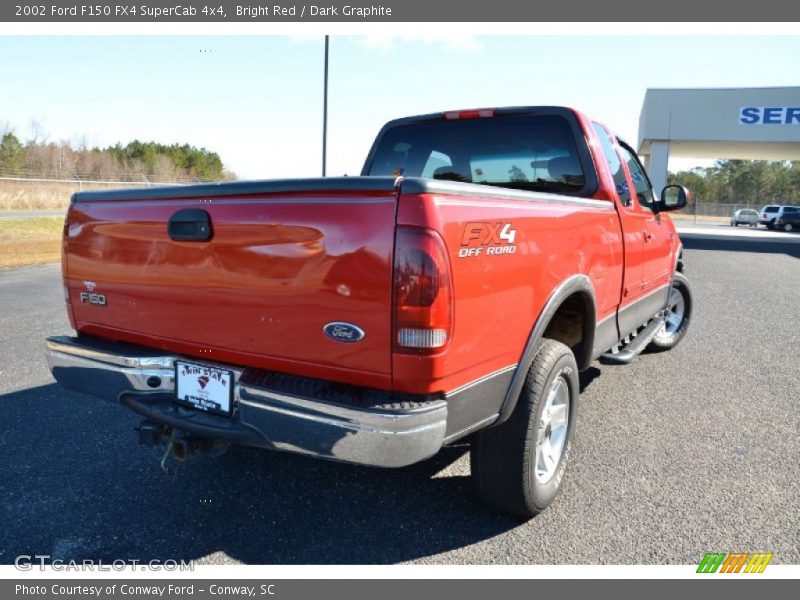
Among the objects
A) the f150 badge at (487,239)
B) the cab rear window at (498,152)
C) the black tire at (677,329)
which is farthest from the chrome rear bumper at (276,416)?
the black tire at (677,329)

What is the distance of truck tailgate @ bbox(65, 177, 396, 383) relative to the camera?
84.4 inches

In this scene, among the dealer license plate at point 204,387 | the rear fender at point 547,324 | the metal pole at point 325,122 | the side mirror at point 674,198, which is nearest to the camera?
the dealer license plate at point 204,387

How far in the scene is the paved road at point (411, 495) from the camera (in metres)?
2.63

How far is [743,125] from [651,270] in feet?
83.8

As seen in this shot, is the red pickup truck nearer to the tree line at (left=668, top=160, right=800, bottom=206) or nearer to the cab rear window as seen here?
the cab rear window

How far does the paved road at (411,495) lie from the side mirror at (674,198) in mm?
1516

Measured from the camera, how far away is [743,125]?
2545 cm

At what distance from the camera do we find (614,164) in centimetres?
407

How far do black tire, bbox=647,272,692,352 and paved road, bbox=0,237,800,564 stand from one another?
1199 mm

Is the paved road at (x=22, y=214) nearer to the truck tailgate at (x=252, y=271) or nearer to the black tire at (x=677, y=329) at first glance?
the truck tailgate at (x=252, y=271)

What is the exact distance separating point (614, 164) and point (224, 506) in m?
3.29

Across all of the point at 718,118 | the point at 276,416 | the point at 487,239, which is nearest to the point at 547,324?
the point at 487,239

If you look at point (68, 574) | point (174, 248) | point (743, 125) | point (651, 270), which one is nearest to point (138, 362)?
point (174, 248)

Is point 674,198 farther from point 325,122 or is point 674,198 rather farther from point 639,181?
point 325,122
